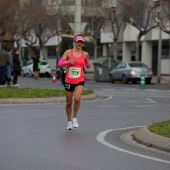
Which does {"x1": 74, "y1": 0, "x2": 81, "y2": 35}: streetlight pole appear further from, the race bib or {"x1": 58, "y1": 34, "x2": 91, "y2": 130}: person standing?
the race bib

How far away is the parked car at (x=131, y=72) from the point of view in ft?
133

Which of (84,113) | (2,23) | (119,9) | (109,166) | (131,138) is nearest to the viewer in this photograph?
(109,166)

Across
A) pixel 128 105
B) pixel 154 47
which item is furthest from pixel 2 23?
pixel 128 105

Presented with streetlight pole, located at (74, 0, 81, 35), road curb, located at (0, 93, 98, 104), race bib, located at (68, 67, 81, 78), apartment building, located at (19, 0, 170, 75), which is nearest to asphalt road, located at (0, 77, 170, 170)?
race bib, located at (68, 67, 81, 78)

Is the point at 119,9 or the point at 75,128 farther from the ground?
the point at 119,9

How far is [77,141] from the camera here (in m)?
11.2

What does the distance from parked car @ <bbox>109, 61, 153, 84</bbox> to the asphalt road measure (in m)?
22.3

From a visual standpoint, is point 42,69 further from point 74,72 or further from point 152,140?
point 152,140

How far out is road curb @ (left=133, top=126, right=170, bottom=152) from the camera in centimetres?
1038

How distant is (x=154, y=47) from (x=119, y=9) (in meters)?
8.42

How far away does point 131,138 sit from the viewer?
1193cm

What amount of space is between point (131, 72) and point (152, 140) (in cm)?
2965

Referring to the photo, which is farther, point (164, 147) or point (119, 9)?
point (119, 9)

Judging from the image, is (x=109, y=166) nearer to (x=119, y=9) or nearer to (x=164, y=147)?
(x=164, y=147)
